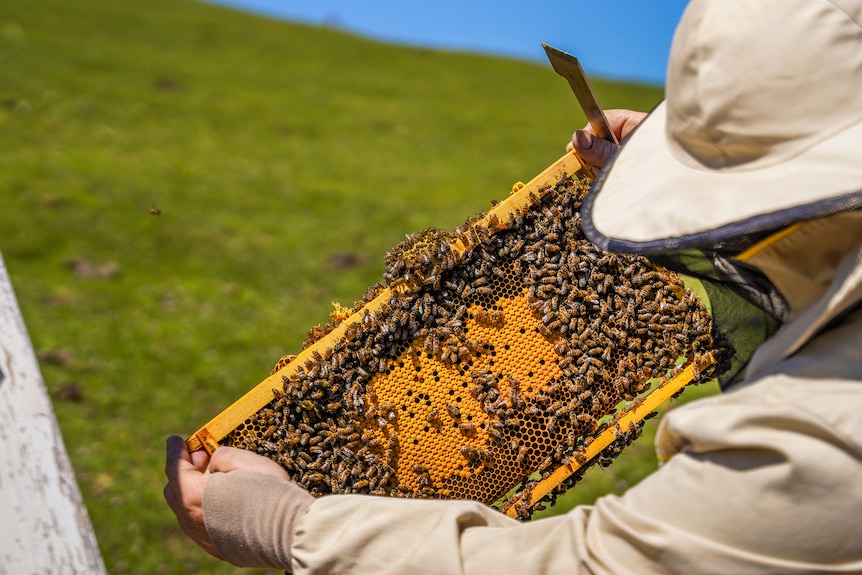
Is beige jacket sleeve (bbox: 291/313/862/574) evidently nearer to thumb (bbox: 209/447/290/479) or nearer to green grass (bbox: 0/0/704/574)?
thumb (bbox: 209/447/290/479)

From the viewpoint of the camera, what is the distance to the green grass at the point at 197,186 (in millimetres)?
10133

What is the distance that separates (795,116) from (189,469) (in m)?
2.46

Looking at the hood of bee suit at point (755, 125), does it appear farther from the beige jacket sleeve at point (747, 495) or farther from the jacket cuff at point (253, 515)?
the jacket cuff at point (253, 515)

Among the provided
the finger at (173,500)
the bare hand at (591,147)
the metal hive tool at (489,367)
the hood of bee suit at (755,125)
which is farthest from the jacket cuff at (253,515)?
the bare hand at (591,147)

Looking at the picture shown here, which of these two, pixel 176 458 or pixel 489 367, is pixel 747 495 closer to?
pixel 489 367

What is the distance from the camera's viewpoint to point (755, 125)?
1.71m

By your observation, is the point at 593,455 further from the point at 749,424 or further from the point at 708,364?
the point at 749,424

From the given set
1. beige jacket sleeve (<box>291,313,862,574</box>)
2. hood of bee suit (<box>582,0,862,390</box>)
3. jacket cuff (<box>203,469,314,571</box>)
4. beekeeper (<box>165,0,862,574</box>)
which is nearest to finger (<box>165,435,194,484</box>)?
jacket cuff (<box>203,469,314,571</box>)

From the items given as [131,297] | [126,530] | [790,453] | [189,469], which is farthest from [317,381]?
[131,297]

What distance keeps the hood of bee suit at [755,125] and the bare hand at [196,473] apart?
173 cm

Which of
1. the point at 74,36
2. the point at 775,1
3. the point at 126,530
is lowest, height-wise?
the point at 126,530

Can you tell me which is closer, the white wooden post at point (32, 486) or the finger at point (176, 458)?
the white wooden post at point (32, 486)

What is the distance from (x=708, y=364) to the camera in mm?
3195

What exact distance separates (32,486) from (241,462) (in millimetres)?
794
